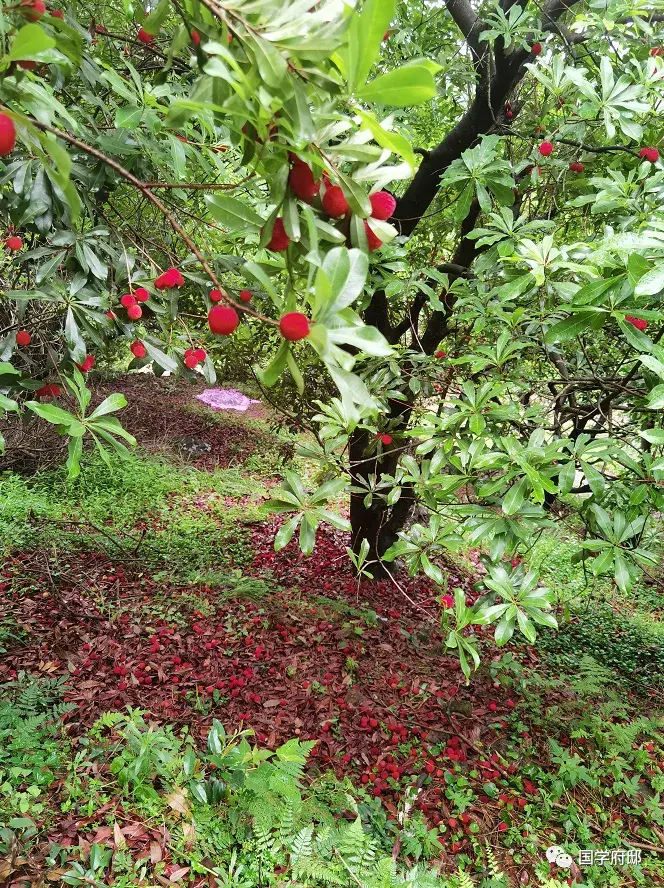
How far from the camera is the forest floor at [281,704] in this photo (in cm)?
206

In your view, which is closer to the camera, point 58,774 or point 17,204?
point 17,204

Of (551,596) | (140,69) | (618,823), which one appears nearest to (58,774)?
(551,596)

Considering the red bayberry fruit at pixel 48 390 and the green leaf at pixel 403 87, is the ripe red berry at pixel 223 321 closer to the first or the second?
the green leaf at pixel 403 87

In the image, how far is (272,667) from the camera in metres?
3.33

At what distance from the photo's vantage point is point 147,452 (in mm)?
6715

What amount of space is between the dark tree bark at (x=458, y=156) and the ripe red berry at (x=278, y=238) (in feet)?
4.38

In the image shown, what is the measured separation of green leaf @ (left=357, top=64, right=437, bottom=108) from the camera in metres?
0.66

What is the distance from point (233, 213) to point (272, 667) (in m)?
Result: 3.01

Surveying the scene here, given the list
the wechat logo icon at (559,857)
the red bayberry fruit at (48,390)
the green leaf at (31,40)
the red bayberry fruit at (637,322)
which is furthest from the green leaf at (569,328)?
the wechat logo icon at (559,857)

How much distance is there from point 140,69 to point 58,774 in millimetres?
3001

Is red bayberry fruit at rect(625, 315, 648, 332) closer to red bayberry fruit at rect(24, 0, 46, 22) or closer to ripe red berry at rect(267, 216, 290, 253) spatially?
ripe red berry at rect(267, 216, 290, 253)

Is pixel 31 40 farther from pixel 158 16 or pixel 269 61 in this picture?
pixel 158 16

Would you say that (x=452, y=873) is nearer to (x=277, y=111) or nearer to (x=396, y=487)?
(x=396, y=487)

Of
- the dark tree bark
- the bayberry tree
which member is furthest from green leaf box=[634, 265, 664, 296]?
the dark tree bark
